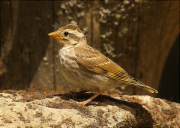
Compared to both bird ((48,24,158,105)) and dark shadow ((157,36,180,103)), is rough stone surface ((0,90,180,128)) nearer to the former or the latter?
bird ((48,24,158,105))

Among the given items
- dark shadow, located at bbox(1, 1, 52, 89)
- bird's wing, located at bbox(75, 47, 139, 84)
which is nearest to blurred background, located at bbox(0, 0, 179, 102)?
dark shadow, located at bbox(1, 1, 52, 89)

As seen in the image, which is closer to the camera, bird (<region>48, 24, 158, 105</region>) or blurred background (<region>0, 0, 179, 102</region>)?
bird (<region>48, 24, 158, 105</region>)

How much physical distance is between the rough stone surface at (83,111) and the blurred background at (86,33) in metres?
1.44

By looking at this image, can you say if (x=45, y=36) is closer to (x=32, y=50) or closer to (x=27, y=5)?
(x=32, y=50)

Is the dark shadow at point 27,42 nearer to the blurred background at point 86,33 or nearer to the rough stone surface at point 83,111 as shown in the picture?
the blurred background at point 86,33

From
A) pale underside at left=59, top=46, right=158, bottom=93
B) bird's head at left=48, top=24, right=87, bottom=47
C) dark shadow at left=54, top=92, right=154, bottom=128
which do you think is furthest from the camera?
dark shadow at left=54, top=92, right=154, bottom=128

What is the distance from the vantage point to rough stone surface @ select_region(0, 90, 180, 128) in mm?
3084

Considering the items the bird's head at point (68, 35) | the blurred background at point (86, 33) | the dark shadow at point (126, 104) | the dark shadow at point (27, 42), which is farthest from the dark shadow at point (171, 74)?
the bird's head at point (68, 35)

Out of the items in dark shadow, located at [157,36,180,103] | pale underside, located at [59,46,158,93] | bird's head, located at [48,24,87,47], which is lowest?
dark shadow, located at [157,36,180,103]

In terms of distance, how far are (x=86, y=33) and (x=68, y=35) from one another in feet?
5.97

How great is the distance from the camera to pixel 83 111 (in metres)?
3.54

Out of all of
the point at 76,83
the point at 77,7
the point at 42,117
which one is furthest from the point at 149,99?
the point at 77,7

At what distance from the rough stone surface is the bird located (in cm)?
29

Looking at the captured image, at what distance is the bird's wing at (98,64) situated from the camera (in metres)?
3.62
